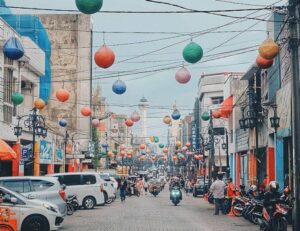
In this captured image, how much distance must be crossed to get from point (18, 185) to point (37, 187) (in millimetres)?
738

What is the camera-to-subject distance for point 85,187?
103ft

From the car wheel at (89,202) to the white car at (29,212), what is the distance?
42.5ft

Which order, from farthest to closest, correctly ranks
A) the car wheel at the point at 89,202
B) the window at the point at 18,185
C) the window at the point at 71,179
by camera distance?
the car wheel at the point at 89,202 < the window at the point at 71,179 < the window at the point at 18,185

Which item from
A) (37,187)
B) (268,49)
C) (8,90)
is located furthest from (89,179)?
(268,49)

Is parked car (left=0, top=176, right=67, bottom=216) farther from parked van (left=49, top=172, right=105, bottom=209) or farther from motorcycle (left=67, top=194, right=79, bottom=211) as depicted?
parked van (left=49, top=172, right=105, bottom=209)

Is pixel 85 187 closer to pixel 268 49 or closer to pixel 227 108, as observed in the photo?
pixel 268 49

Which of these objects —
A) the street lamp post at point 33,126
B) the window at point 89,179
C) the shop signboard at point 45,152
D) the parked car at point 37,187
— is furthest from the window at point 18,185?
the shop signboard at point 45,152

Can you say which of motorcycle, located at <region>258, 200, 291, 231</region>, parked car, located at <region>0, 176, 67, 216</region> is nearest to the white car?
parked car, located at <region>0, 176, 67, 216</region>

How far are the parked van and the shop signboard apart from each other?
13636 millimetres

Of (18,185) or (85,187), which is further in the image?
(85,187)

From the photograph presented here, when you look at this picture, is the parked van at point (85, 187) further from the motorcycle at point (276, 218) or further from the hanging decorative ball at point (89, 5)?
the hanging decorative ball at point (89, 5)

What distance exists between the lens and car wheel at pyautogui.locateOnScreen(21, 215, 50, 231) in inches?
694

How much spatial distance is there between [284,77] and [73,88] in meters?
50.3

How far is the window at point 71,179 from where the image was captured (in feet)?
102
